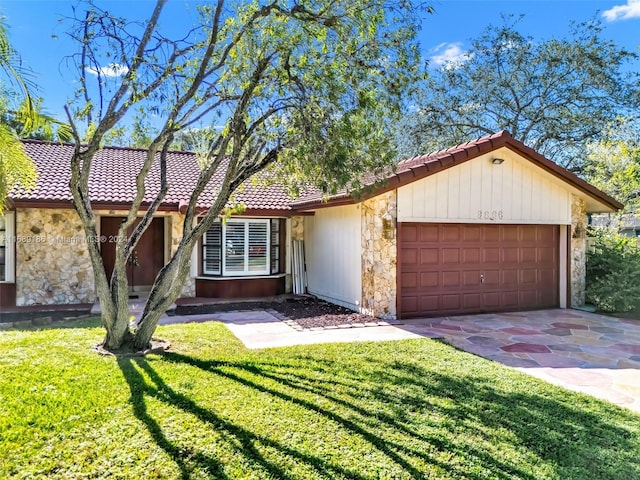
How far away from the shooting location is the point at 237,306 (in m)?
12.0

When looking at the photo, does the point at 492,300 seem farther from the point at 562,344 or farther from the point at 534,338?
the point at 562,344

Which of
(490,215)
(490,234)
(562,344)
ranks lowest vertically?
(562,344)

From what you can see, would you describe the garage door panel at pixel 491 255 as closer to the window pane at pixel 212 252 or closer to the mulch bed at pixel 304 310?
the mulch bed at pixel 304 310

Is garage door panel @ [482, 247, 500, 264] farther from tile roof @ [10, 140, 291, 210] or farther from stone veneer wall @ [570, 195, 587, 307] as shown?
tile roof @ [10, 140, 291, 210]

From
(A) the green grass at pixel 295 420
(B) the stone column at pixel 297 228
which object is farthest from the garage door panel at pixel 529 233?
(B) the stone column at pixel 297 228

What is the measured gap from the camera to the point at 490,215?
11164mm

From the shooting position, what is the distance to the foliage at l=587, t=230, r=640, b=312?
1140cm

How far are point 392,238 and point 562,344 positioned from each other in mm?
4013

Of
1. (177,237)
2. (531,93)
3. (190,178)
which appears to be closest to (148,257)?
(177,237)

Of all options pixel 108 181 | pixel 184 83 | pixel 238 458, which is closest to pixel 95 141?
pixel 184 83

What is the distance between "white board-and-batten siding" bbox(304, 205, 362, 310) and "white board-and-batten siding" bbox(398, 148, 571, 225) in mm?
1577

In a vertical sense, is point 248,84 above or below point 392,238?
above

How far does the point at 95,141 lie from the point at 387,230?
6291 millimetres

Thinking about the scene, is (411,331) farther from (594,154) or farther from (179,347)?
(594,154)
